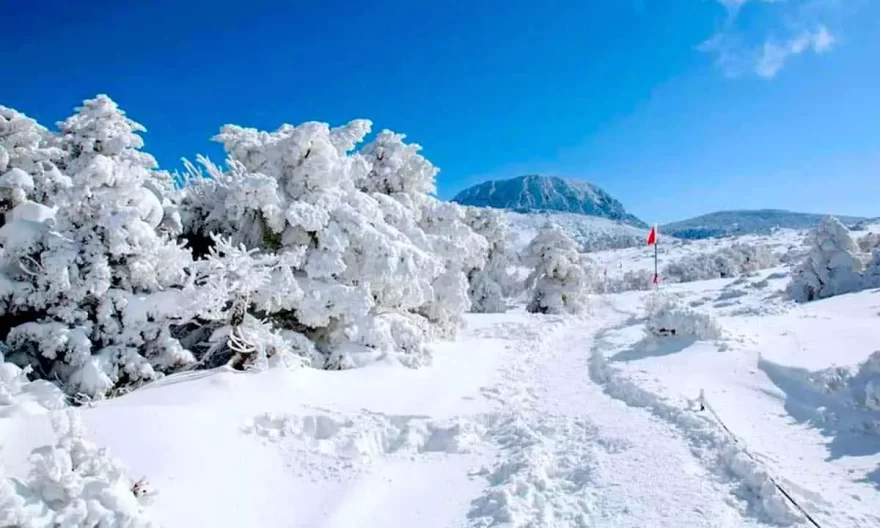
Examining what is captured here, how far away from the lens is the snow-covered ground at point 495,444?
5.79 m

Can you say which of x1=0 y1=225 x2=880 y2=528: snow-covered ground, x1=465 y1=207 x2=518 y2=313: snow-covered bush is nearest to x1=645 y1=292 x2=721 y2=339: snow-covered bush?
x1=0 y1=225 x2=880 y2=528: snow-covered ground

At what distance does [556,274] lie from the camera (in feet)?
103

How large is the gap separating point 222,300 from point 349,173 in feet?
17.9

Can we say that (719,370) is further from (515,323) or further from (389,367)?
(515,323)

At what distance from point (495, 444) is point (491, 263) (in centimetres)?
2776

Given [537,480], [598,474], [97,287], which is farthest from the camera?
[97,287]

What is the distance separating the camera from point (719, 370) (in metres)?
11.5

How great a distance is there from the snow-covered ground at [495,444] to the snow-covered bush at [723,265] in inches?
2410

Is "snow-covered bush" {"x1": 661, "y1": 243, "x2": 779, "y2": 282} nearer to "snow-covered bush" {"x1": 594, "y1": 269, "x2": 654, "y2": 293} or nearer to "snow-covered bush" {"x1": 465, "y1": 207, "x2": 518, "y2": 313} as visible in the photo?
"snow-covered bush" {"x1": 594, "y1": 269, "x2": 654, "y2": 293}

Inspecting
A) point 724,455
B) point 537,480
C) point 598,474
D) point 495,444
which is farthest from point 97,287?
point 724,455

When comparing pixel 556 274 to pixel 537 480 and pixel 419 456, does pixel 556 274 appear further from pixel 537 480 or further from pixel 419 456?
pixel 537 480

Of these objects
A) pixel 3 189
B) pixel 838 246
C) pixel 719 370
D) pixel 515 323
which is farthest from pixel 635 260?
pixel 3 189

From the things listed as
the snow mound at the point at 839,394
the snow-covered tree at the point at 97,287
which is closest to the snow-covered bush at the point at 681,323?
the snow mound at the point at 839,394

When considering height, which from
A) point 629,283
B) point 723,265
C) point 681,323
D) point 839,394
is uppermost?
point 723,265
